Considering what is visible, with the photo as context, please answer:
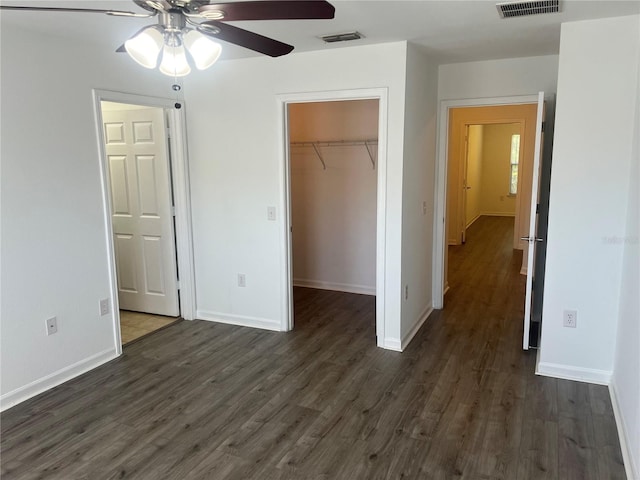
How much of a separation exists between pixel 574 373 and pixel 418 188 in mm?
1824

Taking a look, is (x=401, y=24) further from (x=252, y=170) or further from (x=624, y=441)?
(x=624, y=441)

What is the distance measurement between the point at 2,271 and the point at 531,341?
154 inches

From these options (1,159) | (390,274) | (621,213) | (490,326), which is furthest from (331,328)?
(1,159)

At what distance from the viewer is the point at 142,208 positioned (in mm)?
4539

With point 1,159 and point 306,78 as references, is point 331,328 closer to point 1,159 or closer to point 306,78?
point 306,78

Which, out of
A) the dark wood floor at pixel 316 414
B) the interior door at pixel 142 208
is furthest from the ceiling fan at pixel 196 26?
the interior door at pixel 142 208

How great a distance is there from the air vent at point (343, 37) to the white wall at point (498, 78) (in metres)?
1.42

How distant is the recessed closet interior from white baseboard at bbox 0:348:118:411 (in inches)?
88.0

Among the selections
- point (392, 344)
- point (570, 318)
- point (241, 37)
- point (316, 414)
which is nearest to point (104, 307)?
point (316, 414)

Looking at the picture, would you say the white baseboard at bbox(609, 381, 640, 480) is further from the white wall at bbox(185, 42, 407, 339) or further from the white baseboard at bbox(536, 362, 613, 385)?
the white wall at bbox(185, 42, 407, 339)

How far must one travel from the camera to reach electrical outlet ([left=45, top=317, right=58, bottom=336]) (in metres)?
3.24

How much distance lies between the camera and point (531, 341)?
394 cm

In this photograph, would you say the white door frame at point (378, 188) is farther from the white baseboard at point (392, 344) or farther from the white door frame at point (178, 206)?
the white door frame at point (178, 206)

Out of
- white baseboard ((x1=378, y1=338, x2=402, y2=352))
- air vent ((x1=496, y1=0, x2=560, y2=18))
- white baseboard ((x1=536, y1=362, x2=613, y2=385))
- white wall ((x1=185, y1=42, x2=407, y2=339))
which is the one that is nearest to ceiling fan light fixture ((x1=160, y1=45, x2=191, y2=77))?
air vent ((x1=496, y1=0, x2=560, y2=18))
